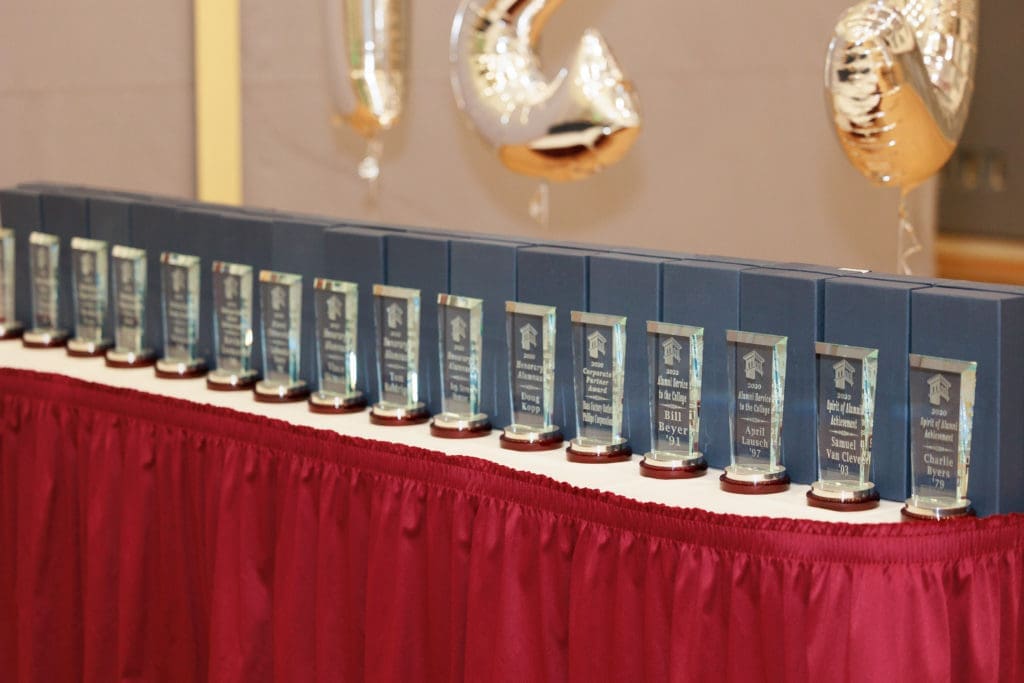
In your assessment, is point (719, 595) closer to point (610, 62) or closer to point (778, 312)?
point (778, 312)

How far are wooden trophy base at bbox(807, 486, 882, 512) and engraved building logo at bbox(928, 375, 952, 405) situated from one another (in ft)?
0.41

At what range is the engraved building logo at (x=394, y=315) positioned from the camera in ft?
6.22

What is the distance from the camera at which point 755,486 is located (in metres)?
1.58

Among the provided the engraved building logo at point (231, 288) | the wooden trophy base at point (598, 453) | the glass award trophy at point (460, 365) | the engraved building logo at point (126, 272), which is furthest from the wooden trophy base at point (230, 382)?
the wooden trophy base at point (598, 453)

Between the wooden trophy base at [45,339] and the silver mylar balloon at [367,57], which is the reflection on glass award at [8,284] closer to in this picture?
the wooden trophy base at [45,339]

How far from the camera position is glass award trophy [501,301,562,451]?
1762 millimetres

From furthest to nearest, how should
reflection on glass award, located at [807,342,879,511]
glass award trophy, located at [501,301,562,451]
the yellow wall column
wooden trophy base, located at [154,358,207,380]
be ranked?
the yellow wall column
wooden trophy base, located at [154,358,207,380]
glass award trophy, located at [501,301,562,451]
reflection on glass award, located at [807,342,879,511]

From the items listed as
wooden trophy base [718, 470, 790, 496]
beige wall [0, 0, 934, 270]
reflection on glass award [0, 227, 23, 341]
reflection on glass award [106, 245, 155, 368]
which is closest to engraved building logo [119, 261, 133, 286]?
A: reflection on glass award [106, 245, 155, 368]

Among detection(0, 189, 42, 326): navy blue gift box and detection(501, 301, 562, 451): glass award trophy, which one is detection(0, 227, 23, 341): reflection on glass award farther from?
detection(501, 301, 562, 451): glass award trophy

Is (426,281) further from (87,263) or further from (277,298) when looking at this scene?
(87,263)

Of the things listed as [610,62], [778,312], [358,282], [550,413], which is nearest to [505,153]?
[610,62]

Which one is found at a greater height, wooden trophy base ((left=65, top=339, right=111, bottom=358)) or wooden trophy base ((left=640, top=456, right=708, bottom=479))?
wooden trophy base ((left=65, top=339, right=111, bottom=358))

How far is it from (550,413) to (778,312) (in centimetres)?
31

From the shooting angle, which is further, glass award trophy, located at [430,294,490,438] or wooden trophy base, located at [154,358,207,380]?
wooden trophy base, located at [154,358,207,380]
